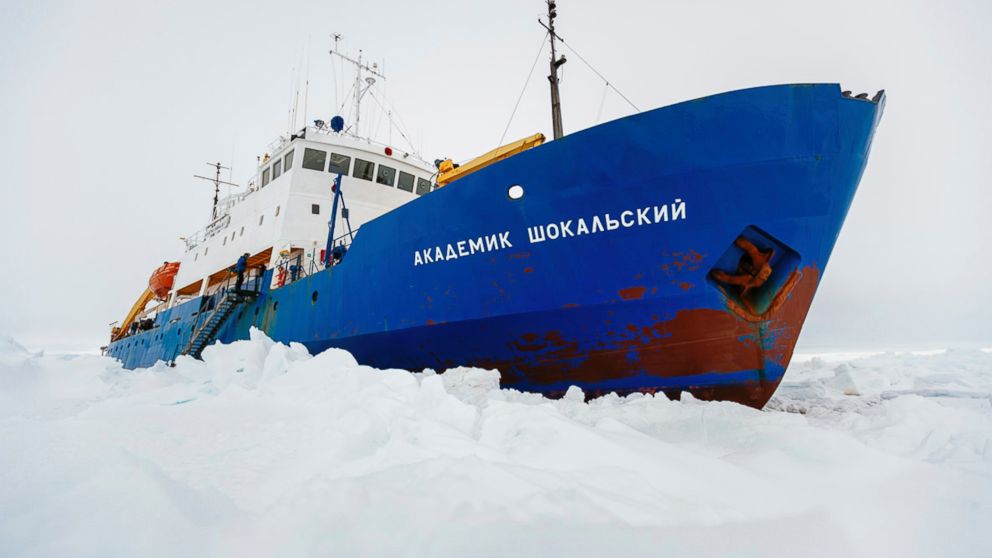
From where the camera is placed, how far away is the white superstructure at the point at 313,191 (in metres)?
11.4

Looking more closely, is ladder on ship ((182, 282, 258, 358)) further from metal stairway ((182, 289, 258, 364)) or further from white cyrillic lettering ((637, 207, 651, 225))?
white cyrillic lettering ((637, 207, 651, 225))

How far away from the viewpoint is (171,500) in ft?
4.77

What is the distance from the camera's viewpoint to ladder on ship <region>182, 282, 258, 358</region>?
11.1m

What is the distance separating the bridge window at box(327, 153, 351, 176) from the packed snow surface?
30.4 ft

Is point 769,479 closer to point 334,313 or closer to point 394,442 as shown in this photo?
point 394,442

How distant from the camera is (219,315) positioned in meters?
11.6

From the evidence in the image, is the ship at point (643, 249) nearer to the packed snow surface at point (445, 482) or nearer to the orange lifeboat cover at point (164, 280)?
the packed snow surface at point (445, 482)

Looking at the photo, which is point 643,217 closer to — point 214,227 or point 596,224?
point 596,224

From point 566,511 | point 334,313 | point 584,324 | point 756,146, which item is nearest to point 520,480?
point 566,511

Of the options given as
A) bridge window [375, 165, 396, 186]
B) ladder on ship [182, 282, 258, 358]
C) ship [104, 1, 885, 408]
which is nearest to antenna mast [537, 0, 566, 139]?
ship [104, 1, 885, 408]

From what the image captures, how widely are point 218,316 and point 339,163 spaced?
17.6 feet

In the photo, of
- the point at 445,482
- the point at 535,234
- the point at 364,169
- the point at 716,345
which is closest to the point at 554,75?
the point at 535,234

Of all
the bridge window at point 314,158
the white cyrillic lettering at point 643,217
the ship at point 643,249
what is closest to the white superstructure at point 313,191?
the bridge window at point 314,158

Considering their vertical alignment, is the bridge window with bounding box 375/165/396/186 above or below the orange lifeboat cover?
above
